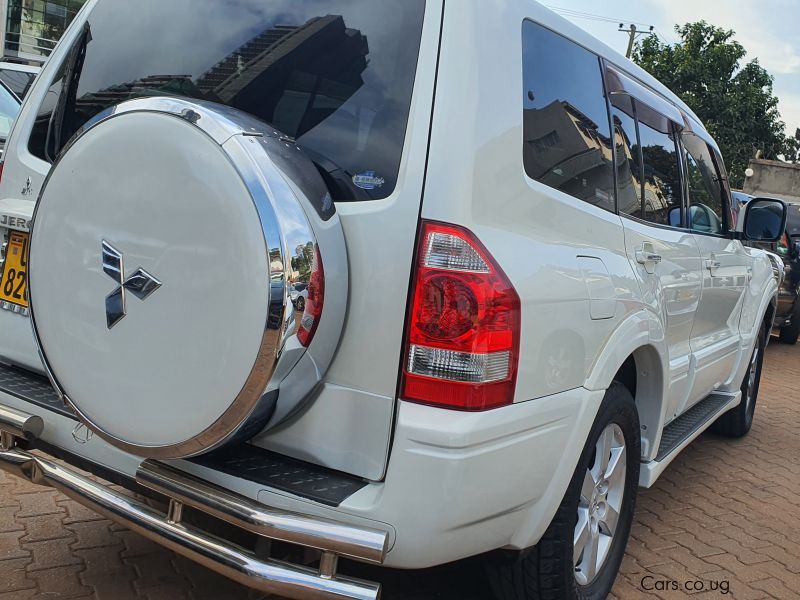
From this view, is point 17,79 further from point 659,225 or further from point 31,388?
point 659,225

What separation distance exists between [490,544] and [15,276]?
168 cm

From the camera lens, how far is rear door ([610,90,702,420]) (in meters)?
2.89

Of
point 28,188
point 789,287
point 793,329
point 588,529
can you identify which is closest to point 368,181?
point 28,188

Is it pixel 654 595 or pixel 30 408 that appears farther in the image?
pixel 654 595

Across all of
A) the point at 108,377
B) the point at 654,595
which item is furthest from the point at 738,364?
the point at 108,377

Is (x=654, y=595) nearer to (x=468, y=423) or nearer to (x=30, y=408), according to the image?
(x=468, y=423)

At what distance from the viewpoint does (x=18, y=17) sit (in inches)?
909

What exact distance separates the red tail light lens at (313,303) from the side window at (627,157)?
4.32ft

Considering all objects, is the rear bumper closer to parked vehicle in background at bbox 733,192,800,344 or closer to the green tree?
parked vehicle in background at bbox 733,192,800,344

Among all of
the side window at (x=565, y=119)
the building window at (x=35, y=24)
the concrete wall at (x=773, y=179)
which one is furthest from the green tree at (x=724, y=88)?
the side window at (x=565, y=119)

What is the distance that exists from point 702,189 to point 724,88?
2952cm

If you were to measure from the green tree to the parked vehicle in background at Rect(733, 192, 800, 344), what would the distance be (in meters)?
21.5

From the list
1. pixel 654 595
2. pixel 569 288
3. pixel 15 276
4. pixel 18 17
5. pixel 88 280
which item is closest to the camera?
pixel 88 280

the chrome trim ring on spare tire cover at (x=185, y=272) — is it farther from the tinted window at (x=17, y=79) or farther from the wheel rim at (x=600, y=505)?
the tinted window at (x=17, y=79)
